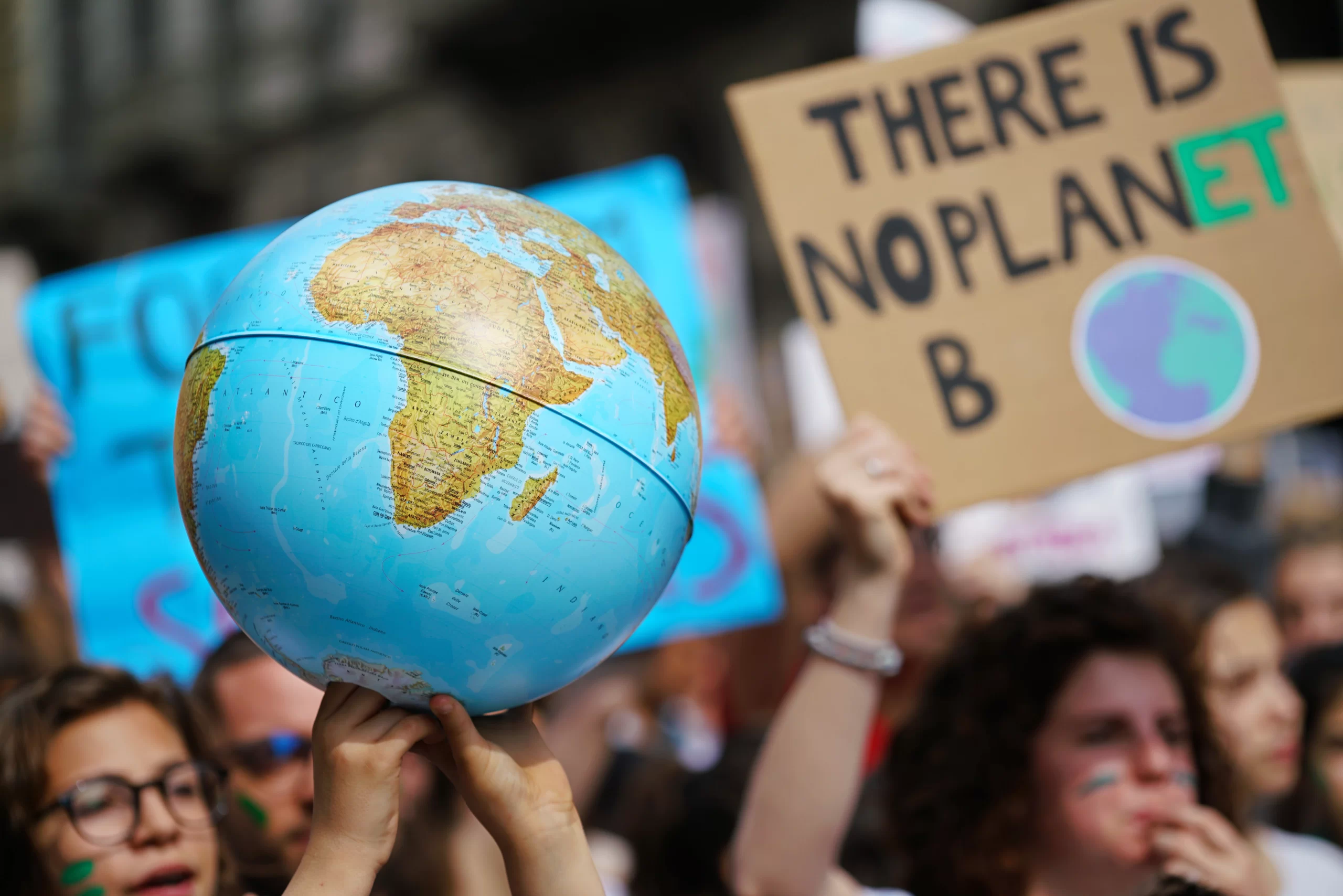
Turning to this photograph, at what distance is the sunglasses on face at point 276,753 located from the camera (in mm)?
2416

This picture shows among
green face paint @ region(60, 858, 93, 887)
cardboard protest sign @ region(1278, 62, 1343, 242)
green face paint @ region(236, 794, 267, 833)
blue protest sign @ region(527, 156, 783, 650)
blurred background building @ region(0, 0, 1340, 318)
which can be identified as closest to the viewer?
green face paint @ region(60, 858, 93, 887)

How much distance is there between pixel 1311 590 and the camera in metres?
4.03

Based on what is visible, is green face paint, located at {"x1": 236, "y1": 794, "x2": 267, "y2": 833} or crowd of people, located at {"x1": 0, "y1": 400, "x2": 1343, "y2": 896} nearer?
crowd of people, located at {"x1": 0, "y1": 400, "x2": 1343, "y2": 896}

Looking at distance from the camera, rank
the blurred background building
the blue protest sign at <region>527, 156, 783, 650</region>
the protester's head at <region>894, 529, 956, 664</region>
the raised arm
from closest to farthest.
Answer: the raised arm → the blue protest sign at <region>527, 156, 783, 650</region> → the protester's head at <region>894, 529, 956, 664</region> → the blurred background building

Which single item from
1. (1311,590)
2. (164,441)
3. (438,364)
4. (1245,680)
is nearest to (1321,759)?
(1245,680)

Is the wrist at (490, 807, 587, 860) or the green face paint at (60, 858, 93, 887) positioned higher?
the green face paint at (60, 858, 93, 887)

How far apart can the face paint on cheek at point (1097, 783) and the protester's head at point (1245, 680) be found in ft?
2.80

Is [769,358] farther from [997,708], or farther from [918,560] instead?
[997,708]

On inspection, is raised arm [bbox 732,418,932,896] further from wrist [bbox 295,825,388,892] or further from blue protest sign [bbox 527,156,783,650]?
blue protest sign [bbox 527,156,783,650]

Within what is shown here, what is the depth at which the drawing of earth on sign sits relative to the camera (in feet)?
8.55

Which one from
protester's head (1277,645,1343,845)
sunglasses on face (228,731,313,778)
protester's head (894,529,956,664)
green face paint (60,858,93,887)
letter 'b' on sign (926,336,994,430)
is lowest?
protester's head (1277,645,1343,845)

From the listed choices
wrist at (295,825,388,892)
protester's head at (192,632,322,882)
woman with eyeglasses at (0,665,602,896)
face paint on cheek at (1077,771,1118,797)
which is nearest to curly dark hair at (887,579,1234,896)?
face paint on cheek at (1077,771,1118,797)

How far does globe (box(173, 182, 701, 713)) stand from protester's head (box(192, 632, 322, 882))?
99 cm

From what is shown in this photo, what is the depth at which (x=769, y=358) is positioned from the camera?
16906 mm
